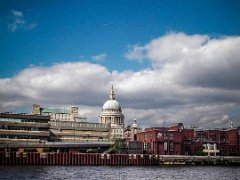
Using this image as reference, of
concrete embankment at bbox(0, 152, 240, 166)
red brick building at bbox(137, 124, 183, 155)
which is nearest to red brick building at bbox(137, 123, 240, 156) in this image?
red brick building at bbox(137, 124, 183, 155)

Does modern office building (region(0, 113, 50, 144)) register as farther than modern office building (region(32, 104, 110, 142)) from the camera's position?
No

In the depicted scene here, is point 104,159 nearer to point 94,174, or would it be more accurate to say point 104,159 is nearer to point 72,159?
point 72,159

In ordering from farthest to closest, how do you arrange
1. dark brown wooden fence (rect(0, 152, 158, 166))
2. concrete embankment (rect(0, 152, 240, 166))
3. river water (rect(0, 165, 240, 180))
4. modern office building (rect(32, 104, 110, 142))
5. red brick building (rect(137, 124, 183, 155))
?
modern office building (rect(32, 104, 110, 142)), red brick building (rect(137, 124, 183, 155)), concrete embankment (rect(0, 152, 240, 166)), dark brown wooden fence (rect(0, 152, 158, 166)), river water (rect(0, 165, 240, 180))

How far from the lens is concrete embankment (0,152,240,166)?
113 meters

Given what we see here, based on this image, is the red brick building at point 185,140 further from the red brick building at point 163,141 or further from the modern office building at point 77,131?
the modern office building at point 77,131

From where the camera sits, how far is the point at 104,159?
127 meters

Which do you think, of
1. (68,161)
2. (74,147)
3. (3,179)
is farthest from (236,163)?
(3,179)

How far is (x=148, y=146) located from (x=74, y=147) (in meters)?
24.2

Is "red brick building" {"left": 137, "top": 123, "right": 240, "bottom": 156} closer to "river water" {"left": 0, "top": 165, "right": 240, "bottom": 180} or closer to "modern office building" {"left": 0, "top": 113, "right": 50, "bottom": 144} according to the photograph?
"modern office building" {"left": 0, "top": 113, "right": 50, "bottom": 144}

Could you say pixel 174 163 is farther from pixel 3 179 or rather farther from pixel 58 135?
pixel 3 179

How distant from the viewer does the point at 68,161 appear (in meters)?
121

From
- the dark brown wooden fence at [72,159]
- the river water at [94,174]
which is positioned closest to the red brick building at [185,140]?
the dark brown wooden fence at [72,159]

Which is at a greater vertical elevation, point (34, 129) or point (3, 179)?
point (34, 129)

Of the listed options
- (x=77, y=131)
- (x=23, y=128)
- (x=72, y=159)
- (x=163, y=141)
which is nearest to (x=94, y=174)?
(x=72, y=159)
